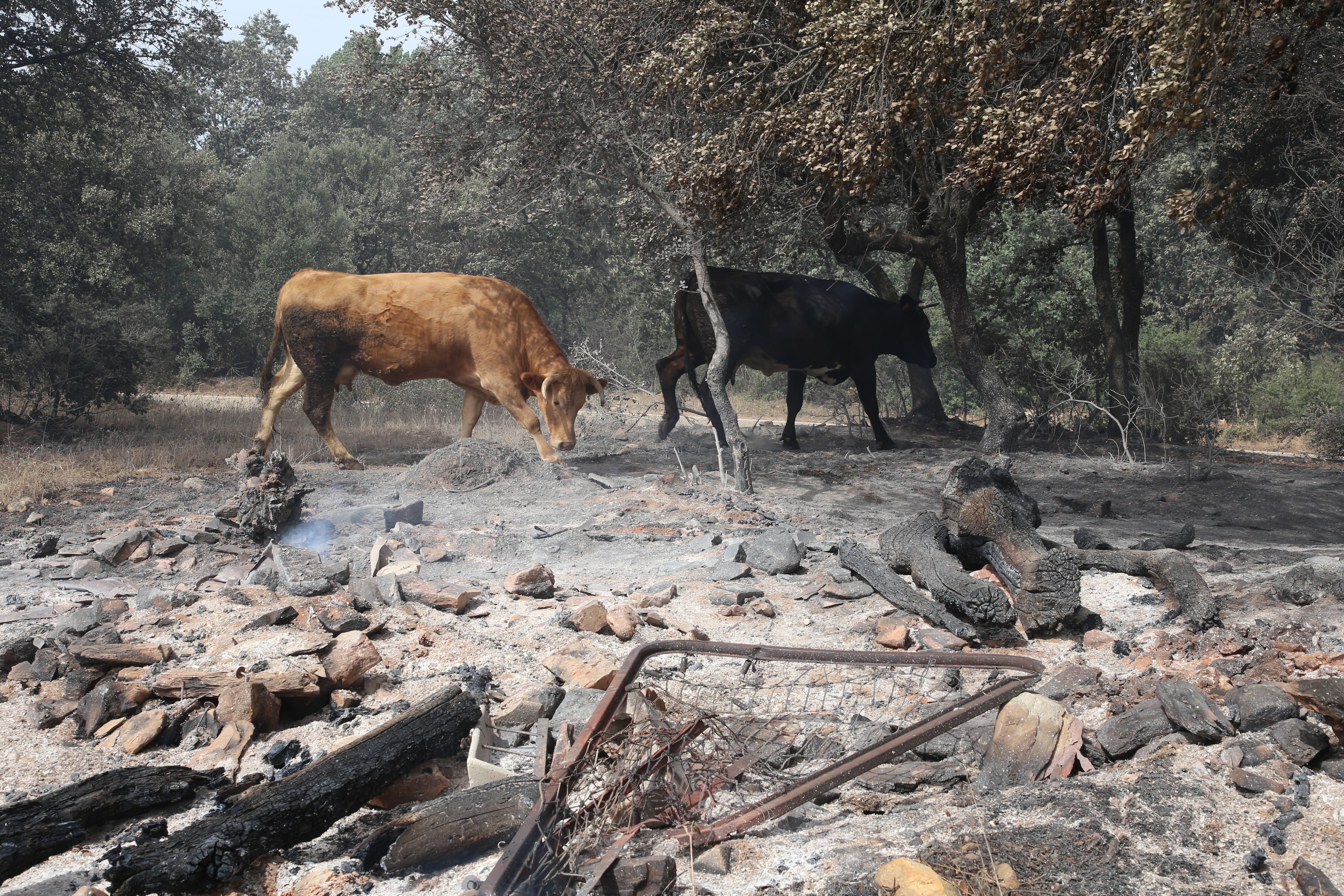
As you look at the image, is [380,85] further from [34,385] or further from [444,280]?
[34,385]

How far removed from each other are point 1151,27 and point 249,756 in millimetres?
6104

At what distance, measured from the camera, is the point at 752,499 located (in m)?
8.60

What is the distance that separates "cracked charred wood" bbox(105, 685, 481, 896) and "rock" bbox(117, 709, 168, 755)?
86 centimetres

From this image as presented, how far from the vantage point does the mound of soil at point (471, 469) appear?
9.10m

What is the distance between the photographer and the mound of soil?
910 centimetres

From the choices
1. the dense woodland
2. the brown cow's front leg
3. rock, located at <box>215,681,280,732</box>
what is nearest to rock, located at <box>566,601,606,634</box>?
rock, located at <box>215,681,280,732</box>

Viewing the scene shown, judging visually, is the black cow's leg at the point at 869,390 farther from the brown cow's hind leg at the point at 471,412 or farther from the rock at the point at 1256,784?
the rock at the point at 1256,784

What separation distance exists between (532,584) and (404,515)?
237 cm

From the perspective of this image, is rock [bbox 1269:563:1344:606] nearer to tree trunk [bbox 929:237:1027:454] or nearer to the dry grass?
tree trunk [bbox 929:237:1027:454]

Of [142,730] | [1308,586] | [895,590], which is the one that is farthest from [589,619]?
[1308,586]

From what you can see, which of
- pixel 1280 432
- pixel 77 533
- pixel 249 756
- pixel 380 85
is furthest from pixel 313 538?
pixel 1280 432

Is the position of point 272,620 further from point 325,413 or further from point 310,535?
point 325,413

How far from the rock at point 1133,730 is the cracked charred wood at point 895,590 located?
131 cm

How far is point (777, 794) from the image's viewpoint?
2652mm
